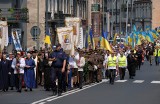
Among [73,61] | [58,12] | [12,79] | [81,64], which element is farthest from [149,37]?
[12,79]

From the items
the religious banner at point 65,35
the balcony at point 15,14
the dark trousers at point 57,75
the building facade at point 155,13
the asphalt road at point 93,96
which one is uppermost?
the building facade at point 155,13

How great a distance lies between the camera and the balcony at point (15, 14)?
5519cm

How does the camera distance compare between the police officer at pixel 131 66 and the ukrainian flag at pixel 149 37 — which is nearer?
the police officer at pixel 131 66

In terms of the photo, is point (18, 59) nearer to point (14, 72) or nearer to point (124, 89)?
point (14, 72)

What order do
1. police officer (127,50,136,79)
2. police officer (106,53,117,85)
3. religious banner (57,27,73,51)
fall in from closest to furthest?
religious banner (57,27,73,51) < police officer (106,53,117,85) < police officer (127,50,136,79)

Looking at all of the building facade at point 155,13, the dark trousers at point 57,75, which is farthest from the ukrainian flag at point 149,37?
the building facade at point 155,13

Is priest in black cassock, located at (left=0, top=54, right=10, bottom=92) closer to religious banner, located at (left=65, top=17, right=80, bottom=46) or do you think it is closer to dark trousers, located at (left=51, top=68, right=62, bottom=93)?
dark trousers, located at (left=51, top=68, right=62, bottom=93)

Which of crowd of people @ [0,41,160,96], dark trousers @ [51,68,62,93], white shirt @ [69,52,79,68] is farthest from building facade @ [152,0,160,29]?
dark trousers @ [51,68,62,93]

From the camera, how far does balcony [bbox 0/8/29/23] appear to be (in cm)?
5519

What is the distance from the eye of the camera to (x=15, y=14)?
55.6 meters

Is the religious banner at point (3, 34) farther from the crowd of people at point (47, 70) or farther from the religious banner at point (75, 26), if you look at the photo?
the religious banner at point (75, 26)

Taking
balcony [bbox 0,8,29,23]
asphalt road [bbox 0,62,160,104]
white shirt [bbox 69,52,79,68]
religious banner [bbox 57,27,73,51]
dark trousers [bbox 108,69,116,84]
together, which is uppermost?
balcony [bbox 0,8,29,23]

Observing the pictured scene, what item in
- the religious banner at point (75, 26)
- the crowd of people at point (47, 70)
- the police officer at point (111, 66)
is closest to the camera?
the crowd of people at point (47, 70)

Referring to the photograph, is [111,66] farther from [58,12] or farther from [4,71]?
[58,12]
